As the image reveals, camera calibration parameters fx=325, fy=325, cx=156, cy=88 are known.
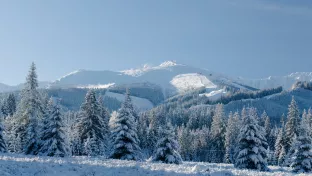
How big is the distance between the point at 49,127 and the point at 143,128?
77443 millimetres

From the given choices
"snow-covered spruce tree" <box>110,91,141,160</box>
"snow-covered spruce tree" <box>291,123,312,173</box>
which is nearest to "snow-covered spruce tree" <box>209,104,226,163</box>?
"snow-covered spruce tree" <box>291,123,312,173</box>

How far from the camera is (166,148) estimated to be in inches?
1414

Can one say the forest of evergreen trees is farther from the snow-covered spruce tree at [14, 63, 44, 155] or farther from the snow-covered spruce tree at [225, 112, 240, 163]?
the snow-covered spruce tree at [225, 112, 240, 163]

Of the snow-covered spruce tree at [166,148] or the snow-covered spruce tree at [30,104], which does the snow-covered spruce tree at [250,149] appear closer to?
the snow-covered spruce tree at [166,148]

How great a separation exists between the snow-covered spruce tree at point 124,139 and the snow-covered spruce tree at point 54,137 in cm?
560

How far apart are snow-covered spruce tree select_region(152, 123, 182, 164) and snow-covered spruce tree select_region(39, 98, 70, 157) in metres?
10.5

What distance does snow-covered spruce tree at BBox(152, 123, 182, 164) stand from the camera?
35656mm

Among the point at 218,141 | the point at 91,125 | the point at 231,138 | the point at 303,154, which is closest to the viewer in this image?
the point at 303,154

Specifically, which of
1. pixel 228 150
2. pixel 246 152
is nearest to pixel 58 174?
pixel 246 152

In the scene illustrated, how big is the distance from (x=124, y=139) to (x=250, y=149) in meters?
14.5

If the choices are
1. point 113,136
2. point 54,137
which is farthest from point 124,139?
point 54,137

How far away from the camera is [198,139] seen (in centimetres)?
11331

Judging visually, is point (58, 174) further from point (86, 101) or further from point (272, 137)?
point (272, 137)

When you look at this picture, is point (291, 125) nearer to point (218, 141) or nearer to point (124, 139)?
point (218, 141)
